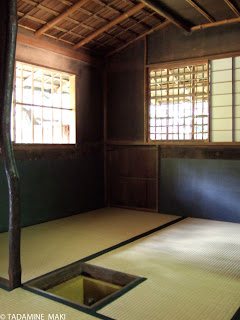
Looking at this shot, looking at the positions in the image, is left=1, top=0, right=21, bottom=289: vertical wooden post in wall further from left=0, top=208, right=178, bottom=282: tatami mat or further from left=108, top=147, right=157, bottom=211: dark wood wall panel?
left=108, top=147, right=157, bottom=211: dark wood wall panel

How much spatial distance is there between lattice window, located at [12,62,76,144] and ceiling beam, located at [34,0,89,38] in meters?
0.51

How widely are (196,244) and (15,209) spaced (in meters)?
2.27

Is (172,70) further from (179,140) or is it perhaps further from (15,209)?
(15,209)

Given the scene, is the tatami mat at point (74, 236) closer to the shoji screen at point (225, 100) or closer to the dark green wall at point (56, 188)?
the dark green wall at point (56, 188)

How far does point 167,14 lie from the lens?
5215 millimetres

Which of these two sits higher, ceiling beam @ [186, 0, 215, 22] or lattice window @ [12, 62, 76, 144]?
ceiling beam @ [186, 0, 215, 22]

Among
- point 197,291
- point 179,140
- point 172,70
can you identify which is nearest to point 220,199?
point 179,140

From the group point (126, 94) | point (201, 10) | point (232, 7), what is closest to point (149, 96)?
point (126, 94)

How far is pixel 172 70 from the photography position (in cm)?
604

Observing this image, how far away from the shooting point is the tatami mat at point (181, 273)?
8.38 ft

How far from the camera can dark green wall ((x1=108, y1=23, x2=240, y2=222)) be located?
5.52m

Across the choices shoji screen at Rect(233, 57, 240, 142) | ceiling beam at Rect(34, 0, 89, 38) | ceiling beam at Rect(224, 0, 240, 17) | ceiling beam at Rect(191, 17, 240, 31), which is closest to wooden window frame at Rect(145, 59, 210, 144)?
shoji screen at Rect(233, 57, 240, 142)

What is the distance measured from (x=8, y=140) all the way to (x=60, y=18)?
2.73 metres

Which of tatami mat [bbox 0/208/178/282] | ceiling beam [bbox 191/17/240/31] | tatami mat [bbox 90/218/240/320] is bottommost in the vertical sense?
tatami mat [bbox 90/218/240/320]
